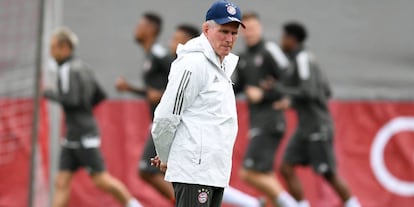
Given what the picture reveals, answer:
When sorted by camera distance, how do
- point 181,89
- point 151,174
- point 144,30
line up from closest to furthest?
point 181,89
point 151,174
point 144,30

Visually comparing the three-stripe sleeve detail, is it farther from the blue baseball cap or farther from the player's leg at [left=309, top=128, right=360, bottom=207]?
the player's leg at [left=309, top=128, right=360, bottom=207]

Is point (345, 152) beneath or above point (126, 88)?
beneath

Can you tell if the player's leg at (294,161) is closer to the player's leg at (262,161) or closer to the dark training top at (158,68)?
the player's leg at (262,161)

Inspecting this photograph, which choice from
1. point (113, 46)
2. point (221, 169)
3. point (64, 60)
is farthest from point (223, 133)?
point (113, 46)

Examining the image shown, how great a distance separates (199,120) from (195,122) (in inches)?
1.0

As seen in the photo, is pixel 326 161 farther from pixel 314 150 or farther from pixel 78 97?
pixel 78 97

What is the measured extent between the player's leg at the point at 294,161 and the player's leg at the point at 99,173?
1679mm

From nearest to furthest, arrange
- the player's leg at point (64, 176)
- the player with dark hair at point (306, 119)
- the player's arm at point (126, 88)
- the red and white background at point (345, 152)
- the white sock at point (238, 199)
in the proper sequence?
the player's arm at point (126, 88)
the player's leg at point (64, 176)
the player with dark hair at point (306, 119)
the white sock at point (238, 199)
the red and white background at point (345, 152)

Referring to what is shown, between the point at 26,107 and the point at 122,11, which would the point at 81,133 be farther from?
the point at 122,11

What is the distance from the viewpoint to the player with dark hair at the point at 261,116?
458 inches

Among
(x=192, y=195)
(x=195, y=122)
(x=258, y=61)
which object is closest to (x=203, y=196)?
(x=192, y=195)

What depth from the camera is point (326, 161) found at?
450 inches

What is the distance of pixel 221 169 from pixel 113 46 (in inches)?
276

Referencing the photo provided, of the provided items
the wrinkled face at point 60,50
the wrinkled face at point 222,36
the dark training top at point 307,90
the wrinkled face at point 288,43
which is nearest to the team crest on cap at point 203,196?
the wrinkled face at point 222,36
